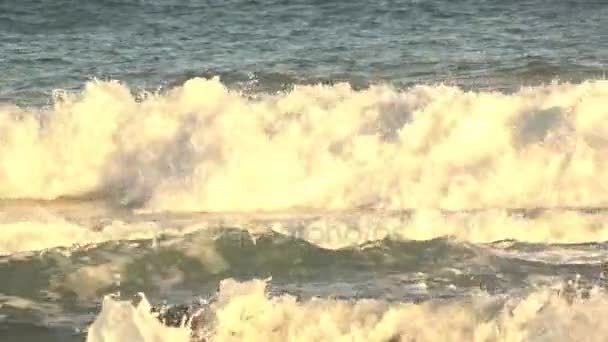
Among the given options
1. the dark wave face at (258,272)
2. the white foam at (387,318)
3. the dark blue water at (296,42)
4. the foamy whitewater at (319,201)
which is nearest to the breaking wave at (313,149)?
the foamy whitewater at (319,201)

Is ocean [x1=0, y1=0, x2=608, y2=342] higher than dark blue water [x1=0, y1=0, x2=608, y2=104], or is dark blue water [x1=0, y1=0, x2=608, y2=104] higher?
dark blue water [x1=0, y1=0, x2=608, y2=104]

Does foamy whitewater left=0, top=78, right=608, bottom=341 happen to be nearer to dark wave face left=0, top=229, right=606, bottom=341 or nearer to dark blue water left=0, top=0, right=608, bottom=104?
dark wave face left=0, top=229, right=606, bottom=341

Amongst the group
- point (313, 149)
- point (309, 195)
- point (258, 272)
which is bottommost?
point (258, 272)

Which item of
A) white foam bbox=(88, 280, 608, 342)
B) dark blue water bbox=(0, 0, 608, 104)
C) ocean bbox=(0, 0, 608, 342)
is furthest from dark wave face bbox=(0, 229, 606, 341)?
dark blue water bbox=(0, 0, 608, 104)

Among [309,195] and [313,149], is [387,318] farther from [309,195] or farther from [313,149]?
[313,149]

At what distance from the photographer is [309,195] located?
9.23 m

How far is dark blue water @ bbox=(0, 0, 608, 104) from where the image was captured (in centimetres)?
1390

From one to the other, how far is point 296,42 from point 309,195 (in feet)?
24.1

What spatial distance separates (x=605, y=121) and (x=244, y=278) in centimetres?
417

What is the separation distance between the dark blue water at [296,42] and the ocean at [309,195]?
80mm

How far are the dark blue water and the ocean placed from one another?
80mm

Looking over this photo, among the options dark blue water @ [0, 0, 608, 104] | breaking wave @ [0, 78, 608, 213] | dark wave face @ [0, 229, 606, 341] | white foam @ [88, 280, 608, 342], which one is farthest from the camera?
dark blue water @ [0, 0, 608, 104]

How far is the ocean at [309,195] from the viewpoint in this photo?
5.75 metres

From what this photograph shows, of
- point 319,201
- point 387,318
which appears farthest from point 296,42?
point 387,318
